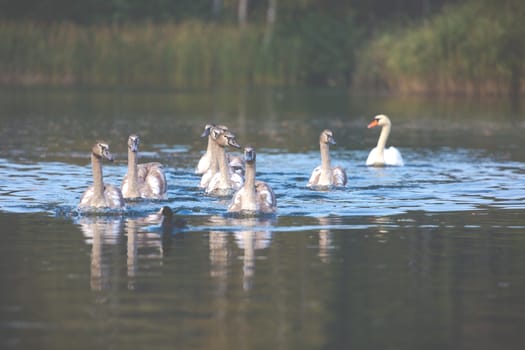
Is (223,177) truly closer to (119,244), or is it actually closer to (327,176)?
(327,176)

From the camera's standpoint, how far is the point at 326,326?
9.31m

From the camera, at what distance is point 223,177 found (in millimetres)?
18500

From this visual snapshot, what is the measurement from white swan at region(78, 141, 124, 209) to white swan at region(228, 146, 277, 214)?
4.44ft

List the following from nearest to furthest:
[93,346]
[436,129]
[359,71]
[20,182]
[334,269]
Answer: [93,346], [334,269], [20,182], [436,129], [359,71]

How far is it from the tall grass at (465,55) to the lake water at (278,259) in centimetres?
2169

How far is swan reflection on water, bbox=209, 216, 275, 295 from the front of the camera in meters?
11.4

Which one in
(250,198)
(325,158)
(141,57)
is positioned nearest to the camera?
(250,198)

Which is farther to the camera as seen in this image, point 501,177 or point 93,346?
point 501,177

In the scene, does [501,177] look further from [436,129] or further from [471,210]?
[436,129]

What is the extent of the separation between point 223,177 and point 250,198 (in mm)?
2966

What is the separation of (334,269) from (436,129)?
71.5 feet

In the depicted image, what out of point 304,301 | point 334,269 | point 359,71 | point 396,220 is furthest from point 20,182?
point 359,71

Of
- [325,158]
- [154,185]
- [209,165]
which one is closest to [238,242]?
[154,185]

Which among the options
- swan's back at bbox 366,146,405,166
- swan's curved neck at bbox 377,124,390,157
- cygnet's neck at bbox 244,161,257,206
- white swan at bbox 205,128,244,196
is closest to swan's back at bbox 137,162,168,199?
white swan at bbox 205,128,244,196
